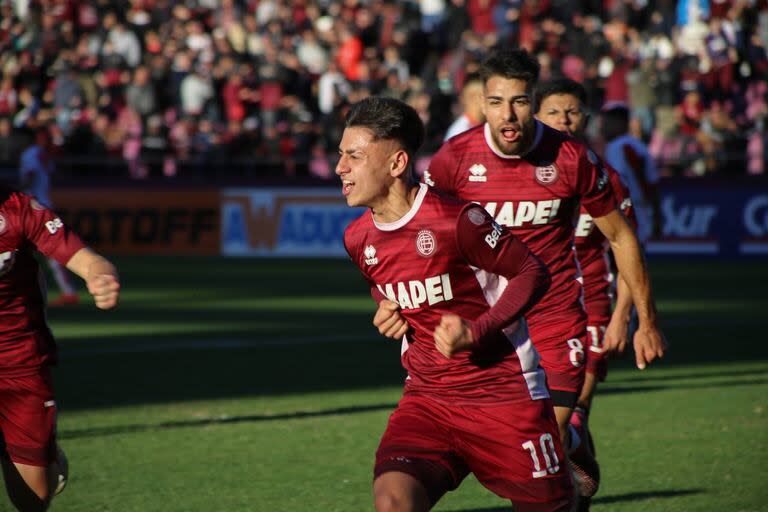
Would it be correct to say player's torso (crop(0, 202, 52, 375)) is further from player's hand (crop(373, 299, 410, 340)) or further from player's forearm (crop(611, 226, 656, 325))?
player's forearm (crop(611, 226, 656, 325))

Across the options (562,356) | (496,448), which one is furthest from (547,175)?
(496,448)

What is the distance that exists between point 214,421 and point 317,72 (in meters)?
19.4

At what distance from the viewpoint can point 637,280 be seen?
21.9 feet

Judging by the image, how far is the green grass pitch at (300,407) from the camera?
820cm

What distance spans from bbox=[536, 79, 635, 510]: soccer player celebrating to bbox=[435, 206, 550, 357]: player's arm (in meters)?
2.36

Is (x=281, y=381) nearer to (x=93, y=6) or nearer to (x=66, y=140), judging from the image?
(x=66, y=140)

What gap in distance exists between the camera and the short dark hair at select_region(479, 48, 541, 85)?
6.71 meters

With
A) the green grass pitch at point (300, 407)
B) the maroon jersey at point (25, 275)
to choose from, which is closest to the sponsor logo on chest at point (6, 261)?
the maroon jersey at point (25, 275)

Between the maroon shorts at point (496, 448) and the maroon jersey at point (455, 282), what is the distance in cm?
7

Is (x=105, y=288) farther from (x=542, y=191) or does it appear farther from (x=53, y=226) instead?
(x=542, y=191)

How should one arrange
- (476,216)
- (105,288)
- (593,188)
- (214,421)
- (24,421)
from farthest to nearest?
(214,421)
(593,188)
(24,421)
(105,288)
(476,216)

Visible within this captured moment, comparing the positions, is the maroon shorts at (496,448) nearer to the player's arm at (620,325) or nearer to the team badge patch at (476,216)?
the team badge patch at (476,216)

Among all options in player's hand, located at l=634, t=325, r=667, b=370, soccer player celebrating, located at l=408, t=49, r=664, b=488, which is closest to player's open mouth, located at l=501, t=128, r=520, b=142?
soccer player celebrating, located at l=408, t=49, r=664, b=488

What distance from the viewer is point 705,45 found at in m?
26.7
